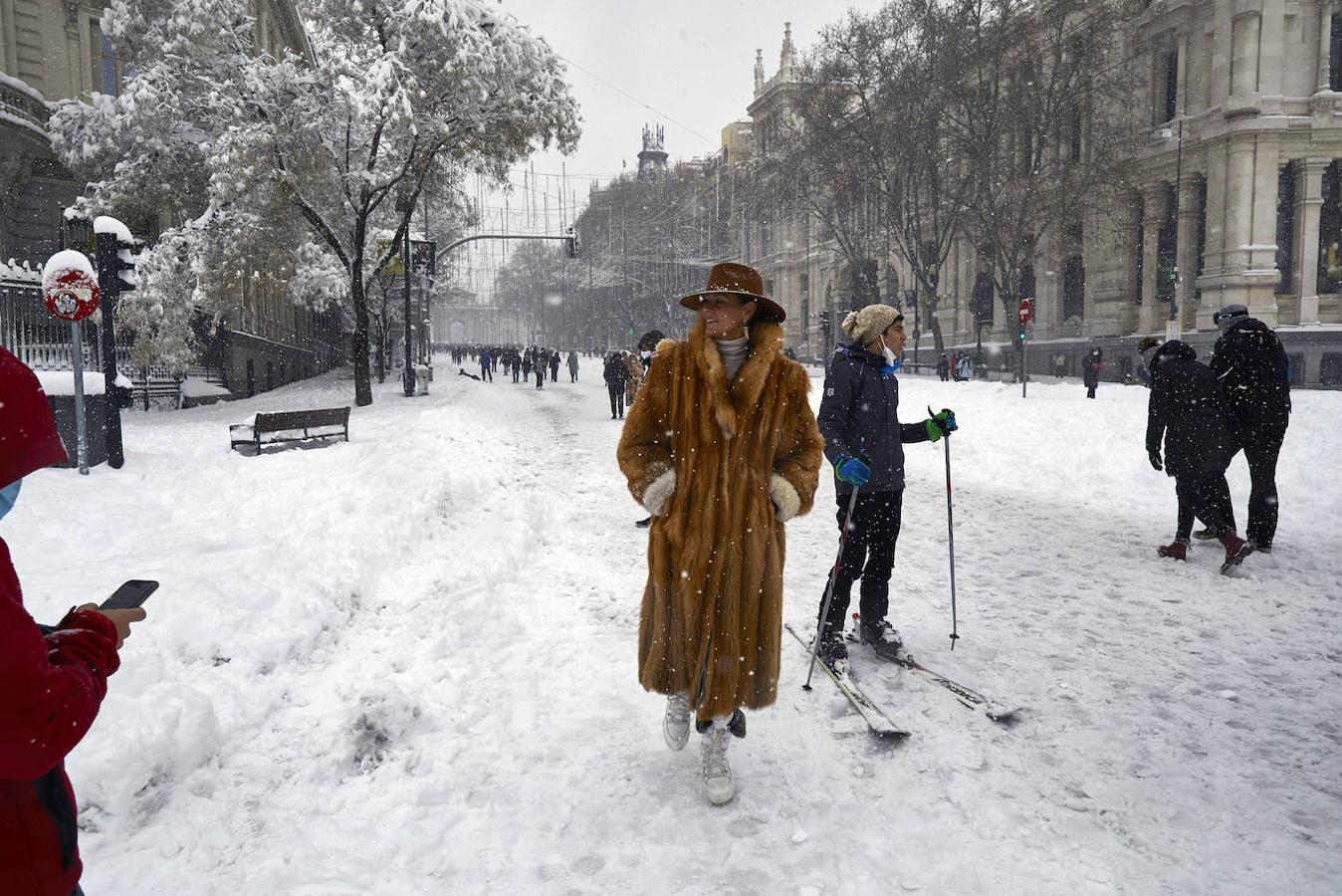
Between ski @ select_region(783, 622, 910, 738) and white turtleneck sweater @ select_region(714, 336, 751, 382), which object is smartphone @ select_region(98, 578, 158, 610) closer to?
white turtleneck sweater @ select_region(714, 336, 751, 382)

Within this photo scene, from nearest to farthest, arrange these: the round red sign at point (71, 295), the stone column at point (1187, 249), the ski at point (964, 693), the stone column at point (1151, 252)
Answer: the ski at point (964, 693), the round red sign at point (71, 295), the stone column at point (1187, 249), the stone column at point (1151, 252)

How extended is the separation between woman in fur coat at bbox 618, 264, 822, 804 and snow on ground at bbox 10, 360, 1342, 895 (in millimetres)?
511

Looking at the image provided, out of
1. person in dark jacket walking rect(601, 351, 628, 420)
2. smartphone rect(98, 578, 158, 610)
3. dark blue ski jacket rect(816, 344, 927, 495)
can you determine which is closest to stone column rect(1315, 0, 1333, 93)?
person in dark jacket walking rect(601, 351, 628, 420)

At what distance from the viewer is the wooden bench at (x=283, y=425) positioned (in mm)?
11250

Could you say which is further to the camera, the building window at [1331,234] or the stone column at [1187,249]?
the stone column at [1187,249]

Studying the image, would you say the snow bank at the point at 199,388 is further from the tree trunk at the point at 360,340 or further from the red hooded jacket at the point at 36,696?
the red hooded jacket at the point at 36,696

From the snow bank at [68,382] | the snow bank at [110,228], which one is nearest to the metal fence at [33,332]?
the snow bank at [68,382]

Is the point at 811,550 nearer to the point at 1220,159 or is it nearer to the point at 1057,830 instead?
the point at 1057,830

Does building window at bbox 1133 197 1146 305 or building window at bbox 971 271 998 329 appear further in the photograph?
building window at bbox 971 271 998 329

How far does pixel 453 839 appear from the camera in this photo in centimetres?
294

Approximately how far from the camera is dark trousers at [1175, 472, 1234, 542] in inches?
249

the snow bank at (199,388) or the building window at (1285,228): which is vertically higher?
the building window at (1285,228)

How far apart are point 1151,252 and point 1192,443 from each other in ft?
117

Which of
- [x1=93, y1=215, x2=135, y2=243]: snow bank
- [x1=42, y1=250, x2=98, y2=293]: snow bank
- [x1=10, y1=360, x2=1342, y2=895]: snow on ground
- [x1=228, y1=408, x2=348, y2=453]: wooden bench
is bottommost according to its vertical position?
[x1=10, y1=360, x2=1342, y2=895]: snow on ground
